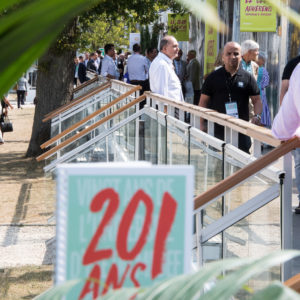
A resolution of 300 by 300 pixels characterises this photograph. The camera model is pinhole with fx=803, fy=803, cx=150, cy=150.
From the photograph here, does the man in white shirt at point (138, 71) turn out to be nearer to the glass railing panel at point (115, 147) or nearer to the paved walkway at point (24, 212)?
the paved walkway at point (24, 212)

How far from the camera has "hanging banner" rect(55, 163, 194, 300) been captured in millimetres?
1602

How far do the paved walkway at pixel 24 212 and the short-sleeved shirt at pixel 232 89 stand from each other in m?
2.22

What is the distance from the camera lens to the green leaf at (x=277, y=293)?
0.82 meters

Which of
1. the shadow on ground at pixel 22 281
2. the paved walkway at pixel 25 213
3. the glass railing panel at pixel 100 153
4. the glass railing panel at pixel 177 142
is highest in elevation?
the glass railing panel at pixel 177 142

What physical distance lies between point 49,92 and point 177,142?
35.0 feet

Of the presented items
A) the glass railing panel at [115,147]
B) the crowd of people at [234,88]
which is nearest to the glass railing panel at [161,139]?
the crowd of people at [234,88]

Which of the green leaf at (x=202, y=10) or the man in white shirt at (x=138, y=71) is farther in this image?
the man in white shirt at (x=138, y=71)

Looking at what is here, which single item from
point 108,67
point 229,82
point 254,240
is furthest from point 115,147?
point 108,67

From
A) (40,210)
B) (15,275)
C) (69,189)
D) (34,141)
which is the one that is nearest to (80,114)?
(40,210)

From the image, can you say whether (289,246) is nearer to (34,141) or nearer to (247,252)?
(247,252)

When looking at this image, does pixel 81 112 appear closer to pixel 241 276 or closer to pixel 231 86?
pixel 231 86

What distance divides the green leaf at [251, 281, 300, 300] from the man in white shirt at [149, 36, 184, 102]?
8.66 meters

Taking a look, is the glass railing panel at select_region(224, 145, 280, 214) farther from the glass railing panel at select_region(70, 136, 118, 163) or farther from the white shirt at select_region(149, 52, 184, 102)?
the white shirt at select_region(149, 52, 184, 102)

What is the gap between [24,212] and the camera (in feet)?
34.3
